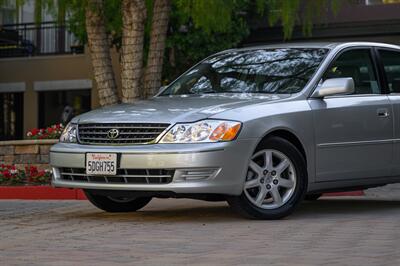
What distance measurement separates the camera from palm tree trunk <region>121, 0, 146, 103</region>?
11680 mm

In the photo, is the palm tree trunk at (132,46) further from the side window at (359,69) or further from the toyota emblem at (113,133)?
the toyota emblem at (113,133)

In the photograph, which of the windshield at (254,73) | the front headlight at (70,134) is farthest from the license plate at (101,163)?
the windshield at (254,73)

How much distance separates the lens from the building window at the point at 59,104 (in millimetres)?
24484

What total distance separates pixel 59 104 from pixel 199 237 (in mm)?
18868

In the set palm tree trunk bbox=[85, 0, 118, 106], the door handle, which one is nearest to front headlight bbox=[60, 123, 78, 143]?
the door handle

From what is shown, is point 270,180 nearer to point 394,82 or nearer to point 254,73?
point 254,73

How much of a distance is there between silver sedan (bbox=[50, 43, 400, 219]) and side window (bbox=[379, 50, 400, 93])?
0.02 m

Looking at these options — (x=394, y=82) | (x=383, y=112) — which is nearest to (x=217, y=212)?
(x=383, y=112)

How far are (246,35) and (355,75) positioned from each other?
1186cm

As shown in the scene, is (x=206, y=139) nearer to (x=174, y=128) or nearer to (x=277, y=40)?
(x=174, y=128)

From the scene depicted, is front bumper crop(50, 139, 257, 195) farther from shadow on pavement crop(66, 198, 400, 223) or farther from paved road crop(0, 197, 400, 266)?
shadow on pavement crop(66, 198, 400, 223)

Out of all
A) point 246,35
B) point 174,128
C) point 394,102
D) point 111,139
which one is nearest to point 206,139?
point 174,128

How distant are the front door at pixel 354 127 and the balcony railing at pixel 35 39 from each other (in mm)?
16054

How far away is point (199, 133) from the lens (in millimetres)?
7168
